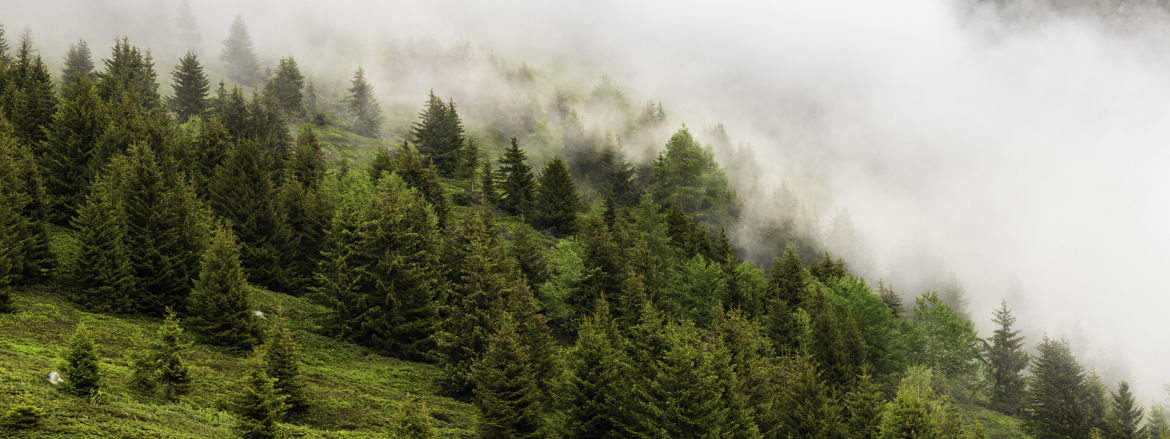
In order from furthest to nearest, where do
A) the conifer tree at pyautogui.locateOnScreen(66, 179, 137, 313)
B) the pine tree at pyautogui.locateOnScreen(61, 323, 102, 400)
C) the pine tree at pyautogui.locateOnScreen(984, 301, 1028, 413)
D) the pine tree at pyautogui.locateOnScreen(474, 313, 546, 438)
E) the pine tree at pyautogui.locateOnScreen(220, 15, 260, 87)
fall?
1. the pine tree at pyautogui.locateOnScreen(220, 15, 260, 87)
2. the pine tree at pyautogui.locateOnScreen(984, 301, 1028, 413)
3. the conifer tree at pyautogui.locateOnScreen(66, 179, 137, 313)
4. the pine tree at pyautogui.locateOnScreen(474, 313, 546, 438)
5. the pine tree at pyautogui.locateOnScreen(61, 323, 102, 400)

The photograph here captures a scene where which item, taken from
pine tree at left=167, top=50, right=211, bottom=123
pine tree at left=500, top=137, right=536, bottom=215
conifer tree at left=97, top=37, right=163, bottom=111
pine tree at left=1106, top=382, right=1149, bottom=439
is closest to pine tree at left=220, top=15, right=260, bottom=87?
conifer tree at left=97, top=37, right=163, bottom=111

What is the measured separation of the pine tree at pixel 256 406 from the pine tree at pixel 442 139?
71.8m

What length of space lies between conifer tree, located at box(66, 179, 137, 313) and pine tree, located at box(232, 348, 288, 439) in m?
17.4

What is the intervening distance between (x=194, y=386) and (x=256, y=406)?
631cm

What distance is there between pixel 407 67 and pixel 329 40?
3842 cm

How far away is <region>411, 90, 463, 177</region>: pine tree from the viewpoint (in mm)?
93250

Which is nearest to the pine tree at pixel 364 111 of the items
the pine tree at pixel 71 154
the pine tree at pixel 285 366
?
the pine tree at pixel 71 154

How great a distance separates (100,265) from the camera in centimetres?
3503

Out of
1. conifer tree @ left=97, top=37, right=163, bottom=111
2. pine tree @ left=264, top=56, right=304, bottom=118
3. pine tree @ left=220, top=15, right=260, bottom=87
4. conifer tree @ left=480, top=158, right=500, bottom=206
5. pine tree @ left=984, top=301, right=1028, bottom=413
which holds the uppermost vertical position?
pine tree @ left=220, top=15, right=260, bottom=87

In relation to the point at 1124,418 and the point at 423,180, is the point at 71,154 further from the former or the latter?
the point at 1124,418

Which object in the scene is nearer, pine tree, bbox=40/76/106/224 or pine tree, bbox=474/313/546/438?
pine tree, bbox=474/313/546/438

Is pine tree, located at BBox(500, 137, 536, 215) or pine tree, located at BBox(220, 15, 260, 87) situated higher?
pine tree, located at BBox(220, 15, 260, 87)

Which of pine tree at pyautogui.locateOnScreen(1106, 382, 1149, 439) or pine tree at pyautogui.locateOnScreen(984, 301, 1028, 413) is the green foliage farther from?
pine tree at pyautogui.locateOnScreen(1106, 382, 1149, 439)

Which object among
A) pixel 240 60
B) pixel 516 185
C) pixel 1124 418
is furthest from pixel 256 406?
pixel 240 60
